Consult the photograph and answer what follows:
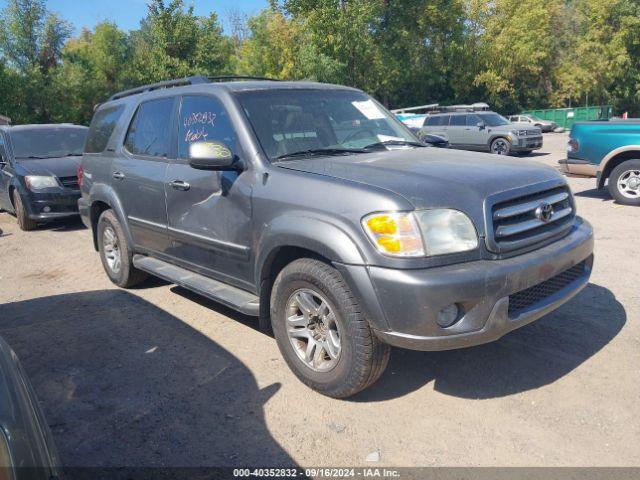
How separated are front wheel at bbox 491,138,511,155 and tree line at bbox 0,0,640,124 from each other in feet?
36.1

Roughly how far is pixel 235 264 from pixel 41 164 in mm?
6838

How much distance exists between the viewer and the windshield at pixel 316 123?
3973 millimetres

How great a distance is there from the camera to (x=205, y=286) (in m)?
4.30

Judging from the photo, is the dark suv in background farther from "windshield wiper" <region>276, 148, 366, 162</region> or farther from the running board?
"windshield wiper" <region>276, 148, 366, 162</region>

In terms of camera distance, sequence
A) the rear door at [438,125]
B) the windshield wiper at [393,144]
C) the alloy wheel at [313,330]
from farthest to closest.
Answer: the rear door at [438,125], the windshield wiper at [393,144], the alloy wheel at [313,330]

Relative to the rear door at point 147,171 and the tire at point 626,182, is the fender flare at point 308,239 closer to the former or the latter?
the rear door at point 147,171

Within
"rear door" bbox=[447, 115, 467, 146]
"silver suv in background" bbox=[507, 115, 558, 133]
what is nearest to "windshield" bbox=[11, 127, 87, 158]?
"rear door" bbox=[447, 115, 467, 146]

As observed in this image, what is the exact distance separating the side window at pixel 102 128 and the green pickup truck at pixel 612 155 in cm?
734

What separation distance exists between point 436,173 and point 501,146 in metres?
16.9

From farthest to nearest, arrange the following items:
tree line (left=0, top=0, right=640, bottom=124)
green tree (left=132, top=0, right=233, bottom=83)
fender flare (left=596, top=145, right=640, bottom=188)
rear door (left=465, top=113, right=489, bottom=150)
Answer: tree line (left=0, top=0, right=640, bottom=124), green tree (left=132, top=0, right=233, bottom=83), rear door (left=465, top=113, right=489, bottom=150), fender flare (left=596, top=145, right=640, bottom=188)

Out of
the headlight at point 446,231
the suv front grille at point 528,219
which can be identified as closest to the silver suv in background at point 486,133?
the suv front grille at point 528,219

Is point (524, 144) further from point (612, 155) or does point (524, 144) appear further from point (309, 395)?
point (309, 395)

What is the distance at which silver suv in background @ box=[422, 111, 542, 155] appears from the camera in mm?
18828

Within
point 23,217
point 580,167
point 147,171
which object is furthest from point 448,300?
point 23,217
